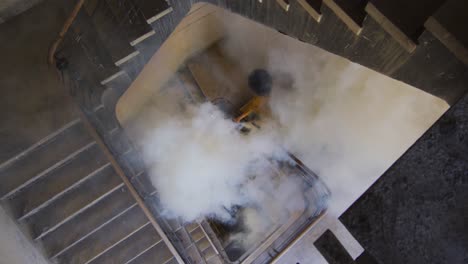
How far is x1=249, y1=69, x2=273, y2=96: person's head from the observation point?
7.18 m

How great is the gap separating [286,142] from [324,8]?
13.9ft

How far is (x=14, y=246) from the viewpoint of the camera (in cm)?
406

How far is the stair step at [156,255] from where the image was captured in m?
5.28

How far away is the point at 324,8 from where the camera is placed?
2900 mm

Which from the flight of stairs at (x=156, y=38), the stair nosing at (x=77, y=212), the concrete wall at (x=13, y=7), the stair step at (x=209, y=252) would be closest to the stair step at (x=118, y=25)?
the flight of stairs at (x=156, y=38)

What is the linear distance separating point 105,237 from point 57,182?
107 cm

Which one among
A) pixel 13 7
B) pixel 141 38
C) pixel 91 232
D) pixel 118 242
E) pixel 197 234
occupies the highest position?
pixel 13 7

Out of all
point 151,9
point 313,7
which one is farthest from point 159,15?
point 313,7

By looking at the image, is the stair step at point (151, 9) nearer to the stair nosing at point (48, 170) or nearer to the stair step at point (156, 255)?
the stair nosing at point (48, 170)

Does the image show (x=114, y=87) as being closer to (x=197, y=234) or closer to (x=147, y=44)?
(x=147, y=44)

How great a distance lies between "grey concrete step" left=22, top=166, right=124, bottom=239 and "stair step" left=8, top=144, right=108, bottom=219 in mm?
125

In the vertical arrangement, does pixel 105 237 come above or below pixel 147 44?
below

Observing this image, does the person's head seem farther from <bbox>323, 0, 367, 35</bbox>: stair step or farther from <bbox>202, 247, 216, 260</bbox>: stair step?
<bbox>323, 0, 367, 35</bbox>: stair step

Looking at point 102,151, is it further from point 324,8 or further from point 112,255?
point 324,8
